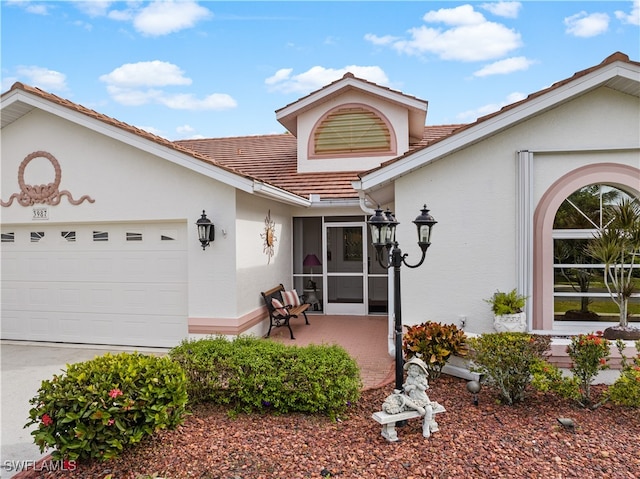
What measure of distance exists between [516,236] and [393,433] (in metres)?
4.29

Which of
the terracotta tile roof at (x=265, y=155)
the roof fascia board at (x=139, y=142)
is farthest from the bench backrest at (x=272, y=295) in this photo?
the roof fascia board at (x=139, y=142)

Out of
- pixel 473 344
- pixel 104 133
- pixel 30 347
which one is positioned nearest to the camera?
pixel 473 344

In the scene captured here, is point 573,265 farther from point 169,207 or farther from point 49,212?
point 49,212

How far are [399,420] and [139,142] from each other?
681cm

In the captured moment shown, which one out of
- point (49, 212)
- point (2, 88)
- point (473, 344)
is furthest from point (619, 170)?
point (2, 88)

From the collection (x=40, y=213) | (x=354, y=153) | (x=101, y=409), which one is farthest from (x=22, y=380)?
(x=354, y=153)

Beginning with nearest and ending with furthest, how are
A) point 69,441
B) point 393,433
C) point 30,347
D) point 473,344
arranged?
1. point 69,441
2. point 393,433
3. point 473,344
4. point 30,347

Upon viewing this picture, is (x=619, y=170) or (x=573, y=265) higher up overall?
(x=619, y=170)

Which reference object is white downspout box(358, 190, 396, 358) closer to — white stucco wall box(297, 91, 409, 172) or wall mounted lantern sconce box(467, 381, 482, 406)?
wall mounted lantern sconce box(467, 381, 482, 406)

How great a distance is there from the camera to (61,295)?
30.2 feet

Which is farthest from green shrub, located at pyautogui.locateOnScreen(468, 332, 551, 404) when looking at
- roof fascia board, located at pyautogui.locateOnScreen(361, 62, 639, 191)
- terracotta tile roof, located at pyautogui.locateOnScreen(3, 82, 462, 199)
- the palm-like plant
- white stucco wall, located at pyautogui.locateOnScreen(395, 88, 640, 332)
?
terracotta tile roof, located at pyautogui.locateOnScreen(3, 82, 462, 199)

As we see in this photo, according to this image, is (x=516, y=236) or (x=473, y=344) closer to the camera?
(x=473, y=344)

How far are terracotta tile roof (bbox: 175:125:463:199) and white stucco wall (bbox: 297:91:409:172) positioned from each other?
0.27 meters

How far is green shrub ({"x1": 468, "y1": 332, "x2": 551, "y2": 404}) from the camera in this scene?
525 centimetres
